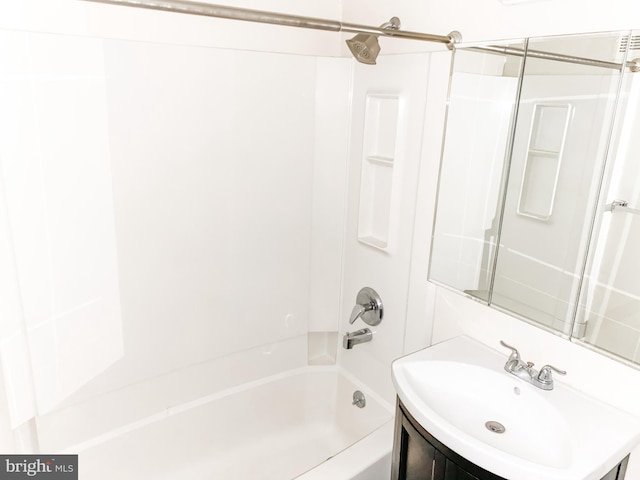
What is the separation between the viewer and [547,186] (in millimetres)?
1444

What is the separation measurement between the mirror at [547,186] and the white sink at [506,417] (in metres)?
0.17

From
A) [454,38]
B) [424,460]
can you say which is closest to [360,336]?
[424,460]

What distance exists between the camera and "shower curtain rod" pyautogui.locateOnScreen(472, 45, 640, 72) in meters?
1.22

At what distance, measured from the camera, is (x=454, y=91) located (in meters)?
1.62

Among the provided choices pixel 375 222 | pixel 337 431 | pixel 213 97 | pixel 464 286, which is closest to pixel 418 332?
pixel 464 286

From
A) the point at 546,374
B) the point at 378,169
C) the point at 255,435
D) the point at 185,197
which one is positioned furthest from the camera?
the point at 255,435

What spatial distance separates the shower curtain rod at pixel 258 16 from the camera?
1163 mm

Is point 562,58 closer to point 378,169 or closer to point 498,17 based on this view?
point 498,17

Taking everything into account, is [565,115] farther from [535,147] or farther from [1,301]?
[1,301]

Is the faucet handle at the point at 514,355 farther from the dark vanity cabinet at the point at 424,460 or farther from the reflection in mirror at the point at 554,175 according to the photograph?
the dark vanity cabinet at the point at 424,460

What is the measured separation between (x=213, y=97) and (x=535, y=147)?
3.58ft

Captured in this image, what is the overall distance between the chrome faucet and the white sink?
0.02 metres

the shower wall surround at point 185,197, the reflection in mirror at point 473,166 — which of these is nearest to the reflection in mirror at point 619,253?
the reflection in mirror at point 473,166

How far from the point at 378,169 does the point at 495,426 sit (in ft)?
3.33
